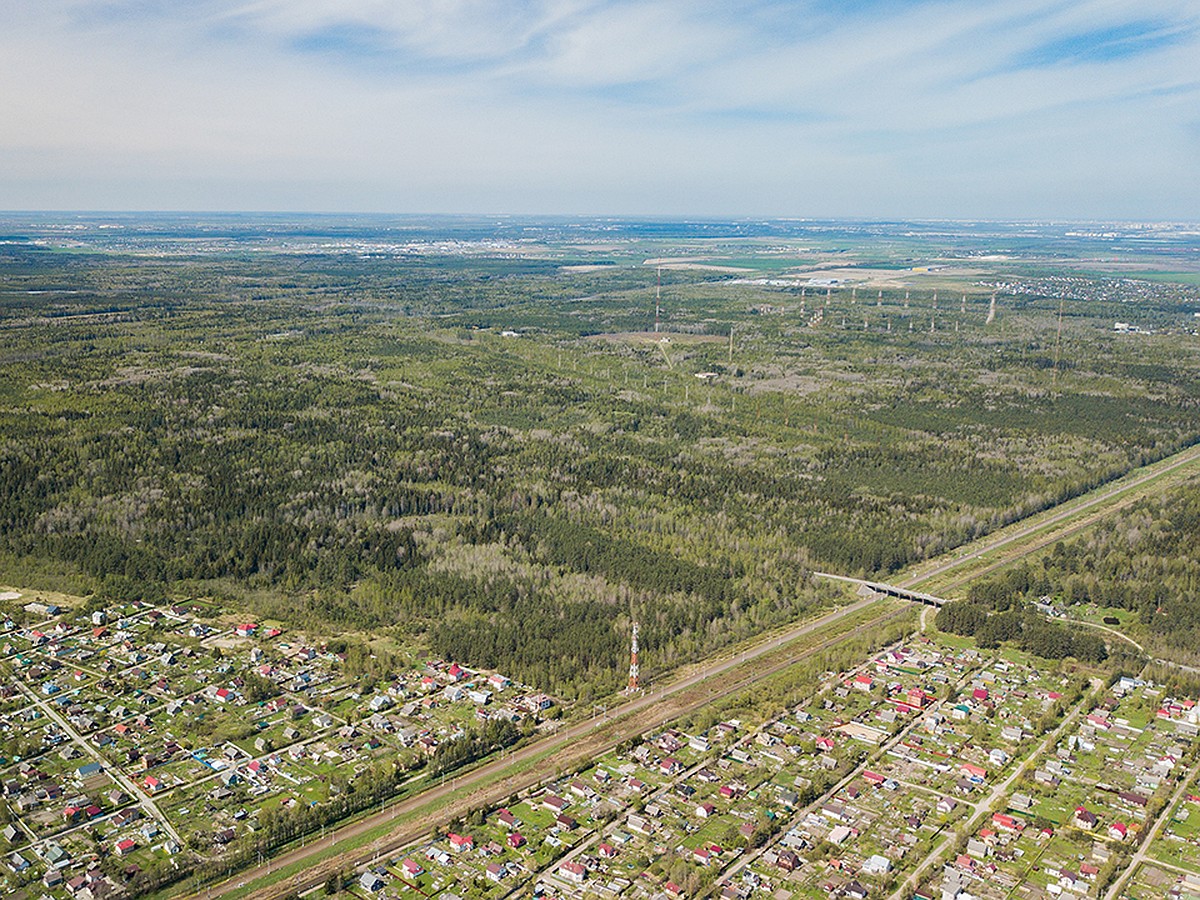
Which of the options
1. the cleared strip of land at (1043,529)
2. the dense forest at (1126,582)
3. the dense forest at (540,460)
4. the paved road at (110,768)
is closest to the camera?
the paved road at (110,768)

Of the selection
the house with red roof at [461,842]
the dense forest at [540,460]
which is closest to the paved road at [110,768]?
the house with red roof at [461,842]

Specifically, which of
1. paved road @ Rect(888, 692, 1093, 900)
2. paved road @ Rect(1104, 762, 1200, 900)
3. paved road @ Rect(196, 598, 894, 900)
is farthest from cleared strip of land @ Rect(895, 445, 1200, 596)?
paved road @ Rect(1104, 762, 1200, 900)

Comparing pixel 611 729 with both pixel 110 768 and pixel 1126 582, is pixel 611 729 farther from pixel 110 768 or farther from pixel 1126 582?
pixel 1126 582

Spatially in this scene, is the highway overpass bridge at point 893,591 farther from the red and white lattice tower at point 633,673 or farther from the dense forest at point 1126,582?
the red and white lattice tower at point 633,673

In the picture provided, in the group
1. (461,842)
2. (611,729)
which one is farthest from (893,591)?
(461,842)

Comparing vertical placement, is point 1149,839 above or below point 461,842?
below

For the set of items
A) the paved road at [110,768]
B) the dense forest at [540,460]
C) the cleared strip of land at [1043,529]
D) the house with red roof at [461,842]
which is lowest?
the cleared strip of land at [1043,529]
